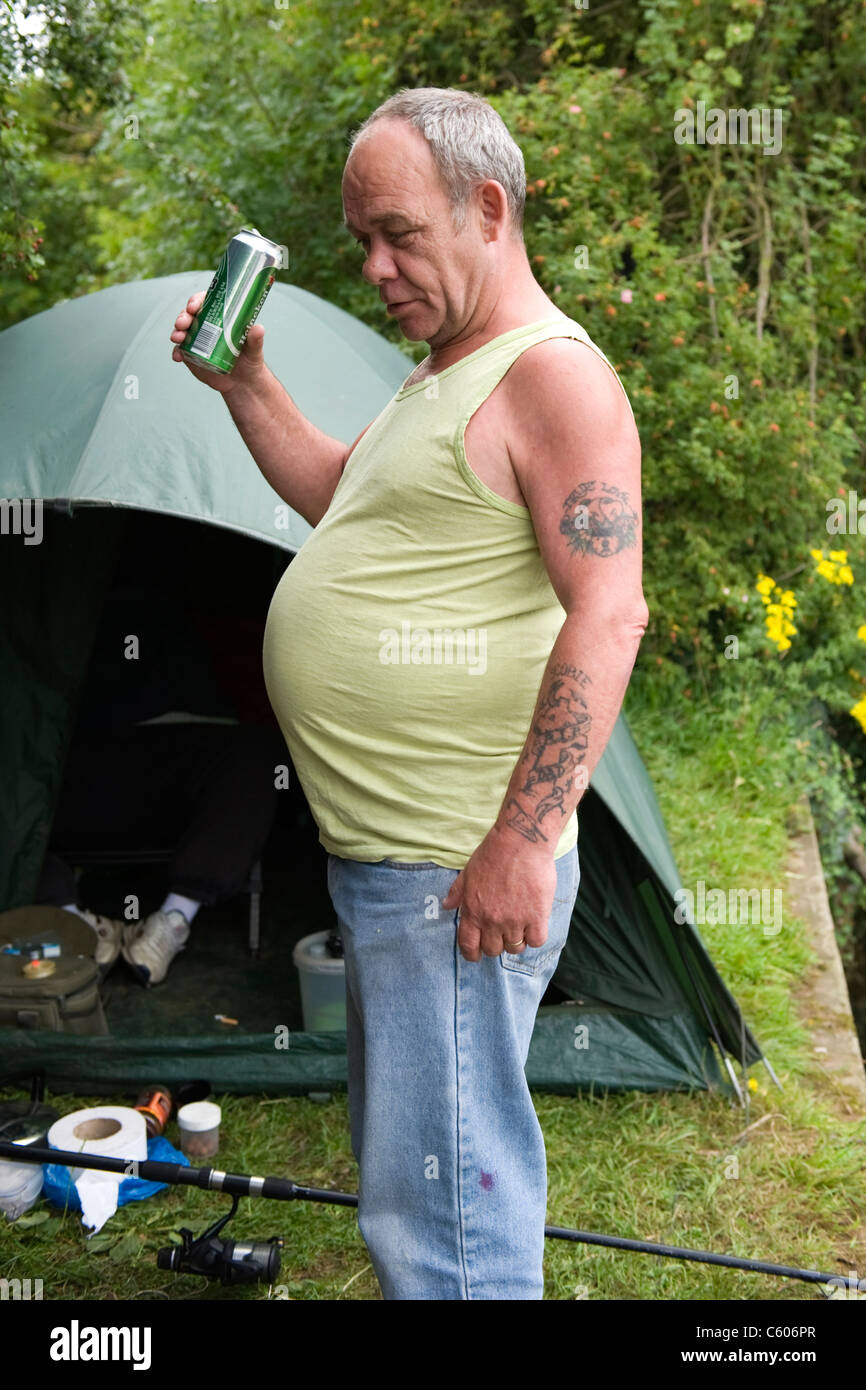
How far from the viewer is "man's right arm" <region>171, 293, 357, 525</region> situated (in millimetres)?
1828

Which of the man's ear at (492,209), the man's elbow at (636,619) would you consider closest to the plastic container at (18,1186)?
the man's elbow at (636,619)

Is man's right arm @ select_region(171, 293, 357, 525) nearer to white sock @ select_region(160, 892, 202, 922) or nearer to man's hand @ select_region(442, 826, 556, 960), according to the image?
man's hand @ select_region(442, 826, 556, 960)

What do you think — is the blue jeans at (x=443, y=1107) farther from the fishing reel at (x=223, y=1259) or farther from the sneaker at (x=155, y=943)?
the sneaker at (x=155, y=943)

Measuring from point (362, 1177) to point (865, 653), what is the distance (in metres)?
4.10

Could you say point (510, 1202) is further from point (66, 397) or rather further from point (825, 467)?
point (825, 467)

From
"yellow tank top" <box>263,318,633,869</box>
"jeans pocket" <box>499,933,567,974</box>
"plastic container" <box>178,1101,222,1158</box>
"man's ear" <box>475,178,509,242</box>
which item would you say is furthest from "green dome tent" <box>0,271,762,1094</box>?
"jeans pocket" <box>499,933,567,974</box>

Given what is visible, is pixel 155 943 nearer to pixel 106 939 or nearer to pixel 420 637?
pixel 106 939

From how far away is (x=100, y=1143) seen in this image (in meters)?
2.46

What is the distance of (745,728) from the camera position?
15.8 feet

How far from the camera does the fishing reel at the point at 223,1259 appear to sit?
2174 millimetres

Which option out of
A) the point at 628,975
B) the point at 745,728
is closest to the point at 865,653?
the point at 745,728

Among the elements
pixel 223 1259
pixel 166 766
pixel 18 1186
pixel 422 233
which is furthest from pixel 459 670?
pixel 166 766

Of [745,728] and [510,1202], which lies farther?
[745,728]

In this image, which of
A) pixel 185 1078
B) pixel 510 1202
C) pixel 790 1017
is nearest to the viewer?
pixel 510 1202
